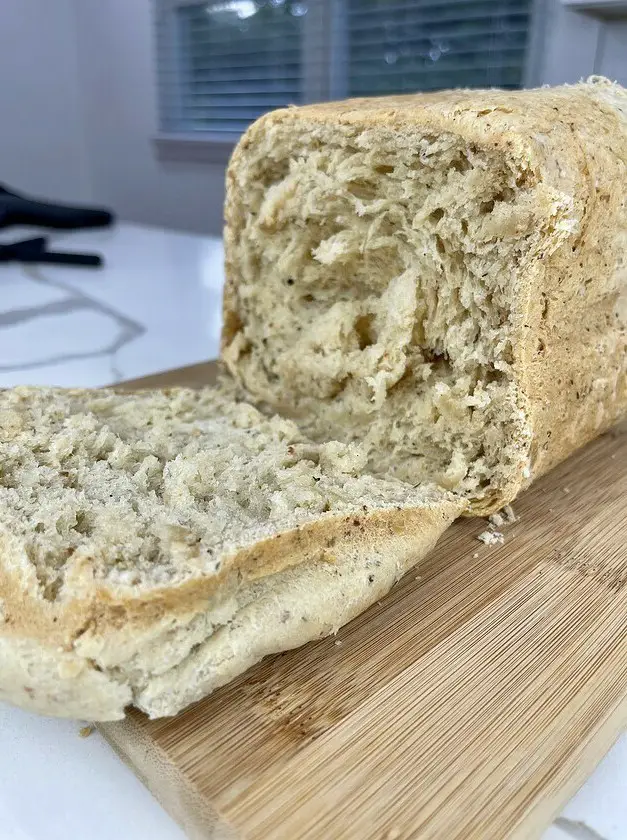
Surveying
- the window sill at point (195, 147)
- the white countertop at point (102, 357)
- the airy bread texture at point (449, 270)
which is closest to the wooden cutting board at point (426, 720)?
the white countertop at point (102, 357)

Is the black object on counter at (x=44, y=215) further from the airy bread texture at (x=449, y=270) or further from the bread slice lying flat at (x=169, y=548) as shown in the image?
the bread slice lying flat at (x=169, y=548)

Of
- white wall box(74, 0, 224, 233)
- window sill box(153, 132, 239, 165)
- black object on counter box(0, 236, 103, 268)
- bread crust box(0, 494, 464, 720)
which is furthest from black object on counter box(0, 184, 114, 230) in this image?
bread crust box(0, 494, 464, 720)

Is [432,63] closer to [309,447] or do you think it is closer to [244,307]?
[244,307]

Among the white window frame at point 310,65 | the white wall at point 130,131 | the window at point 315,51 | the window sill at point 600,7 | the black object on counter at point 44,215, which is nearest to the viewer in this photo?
the window sill at point 600,7

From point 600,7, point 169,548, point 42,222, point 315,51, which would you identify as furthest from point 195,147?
point 169,548

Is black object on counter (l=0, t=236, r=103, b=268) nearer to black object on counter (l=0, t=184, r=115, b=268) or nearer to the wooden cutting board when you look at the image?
black object on counter (l=0, t=184, r=115, b=268)

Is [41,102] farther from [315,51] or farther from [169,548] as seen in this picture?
[169,548]
